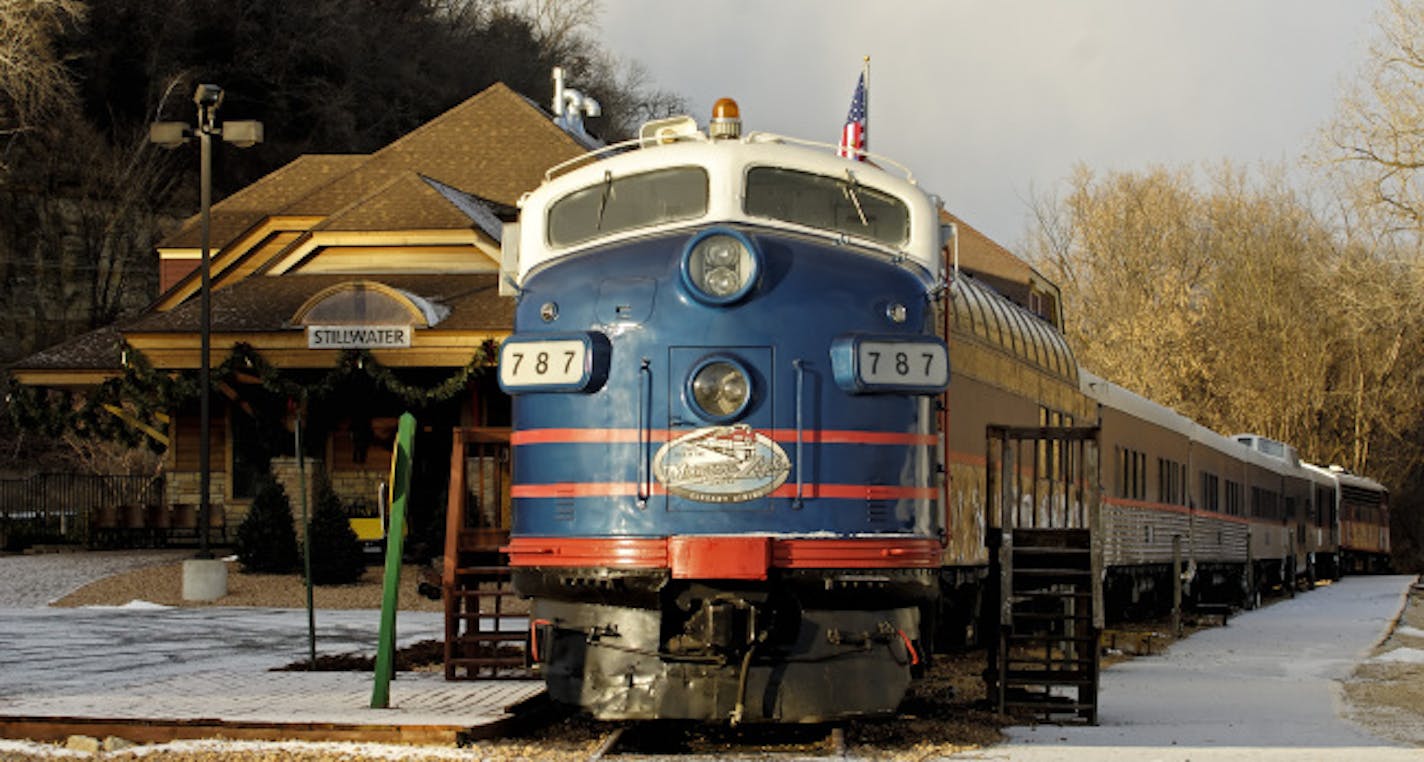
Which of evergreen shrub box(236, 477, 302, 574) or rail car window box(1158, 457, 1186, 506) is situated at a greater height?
rail car window box(1158, 457, 1186, 506)

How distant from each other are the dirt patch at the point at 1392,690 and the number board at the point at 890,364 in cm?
402

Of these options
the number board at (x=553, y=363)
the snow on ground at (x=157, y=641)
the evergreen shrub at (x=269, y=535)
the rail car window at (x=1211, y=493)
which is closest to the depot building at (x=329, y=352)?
the evergreen shrub at (x=269, y=535)

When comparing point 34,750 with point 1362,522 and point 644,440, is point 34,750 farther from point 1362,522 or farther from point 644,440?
point 1362,522

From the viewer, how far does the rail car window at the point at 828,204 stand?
10.8 m

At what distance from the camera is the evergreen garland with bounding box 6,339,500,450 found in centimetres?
2864

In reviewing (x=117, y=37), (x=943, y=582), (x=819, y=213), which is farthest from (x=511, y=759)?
(x=117, y=37)

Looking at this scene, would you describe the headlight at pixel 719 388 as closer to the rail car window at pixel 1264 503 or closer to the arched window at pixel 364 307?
the arched window at pixel 364 307

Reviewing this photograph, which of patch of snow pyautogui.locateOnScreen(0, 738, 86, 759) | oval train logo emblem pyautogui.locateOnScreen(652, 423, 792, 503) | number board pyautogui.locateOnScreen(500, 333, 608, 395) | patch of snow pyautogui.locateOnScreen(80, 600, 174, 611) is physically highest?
number board pyautogui.locateOnScreen(500, 333, 608, 395)

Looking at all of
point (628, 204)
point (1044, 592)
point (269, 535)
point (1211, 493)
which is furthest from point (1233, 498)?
point (628, 204)

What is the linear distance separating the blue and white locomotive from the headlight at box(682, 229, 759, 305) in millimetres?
14

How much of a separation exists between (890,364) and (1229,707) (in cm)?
511

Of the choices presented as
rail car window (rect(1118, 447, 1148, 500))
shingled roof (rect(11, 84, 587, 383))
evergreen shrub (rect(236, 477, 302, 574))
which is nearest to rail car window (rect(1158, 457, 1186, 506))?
rail car window (rect(1118, 447, 1148, 500))

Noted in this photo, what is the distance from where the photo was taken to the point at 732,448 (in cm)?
1016

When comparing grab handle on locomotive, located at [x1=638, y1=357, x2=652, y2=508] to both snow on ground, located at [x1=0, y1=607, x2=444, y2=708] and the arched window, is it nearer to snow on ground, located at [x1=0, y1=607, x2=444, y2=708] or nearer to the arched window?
snow on ground, located at [x1=0, y1=607, x2=444, y2=708]
